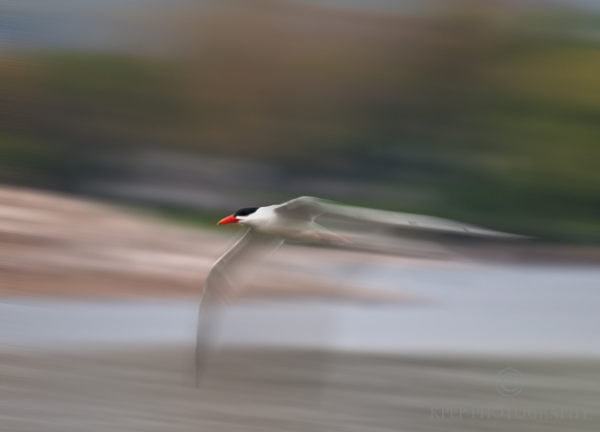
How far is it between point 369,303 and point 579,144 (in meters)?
2.80

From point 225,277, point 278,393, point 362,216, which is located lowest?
point 278,393

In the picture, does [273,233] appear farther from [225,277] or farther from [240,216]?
[225,277]

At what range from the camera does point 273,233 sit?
13.8 feet

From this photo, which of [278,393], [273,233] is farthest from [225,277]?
[278,393]

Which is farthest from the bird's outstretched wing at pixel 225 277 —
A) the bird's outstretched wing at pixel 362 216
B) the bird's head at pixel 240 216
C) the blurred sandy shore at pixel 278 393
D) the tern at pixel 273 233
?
the blurred sandy shore at pixel 278 393

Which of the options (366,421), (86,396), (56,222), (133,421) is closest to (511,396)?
(366,421)

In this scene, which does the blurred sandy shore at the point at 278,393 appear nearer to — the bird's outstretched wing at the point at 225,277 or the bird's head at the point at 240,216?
the bird's outstretched wing at the point at 225,277

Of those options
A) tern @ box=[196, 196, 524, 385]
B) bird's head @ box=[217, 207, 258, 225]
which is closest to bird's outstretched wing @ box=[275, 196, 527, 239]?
tern @ box=[196, 196, 524, 385]

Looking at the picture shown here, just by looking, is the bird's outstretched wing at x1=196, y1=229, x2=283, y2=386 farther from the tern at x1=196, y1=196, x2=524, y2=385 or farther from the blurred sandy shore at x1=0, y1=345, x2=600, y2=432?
the blurred sandy shore at x1=0, y1=345, x2=600, y2=432

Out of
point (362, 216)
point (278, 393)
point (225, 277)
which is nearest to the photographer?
point (362, 216)

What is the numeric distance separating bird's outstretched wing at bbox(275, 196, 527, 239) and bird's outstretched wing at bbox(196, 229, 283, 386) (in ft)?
1.11

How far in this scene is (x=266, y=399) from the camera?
173 inches

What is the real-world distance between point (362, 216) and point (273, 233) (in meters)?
0.63

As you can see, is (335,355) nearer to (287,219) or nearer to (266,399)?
(266,399)
